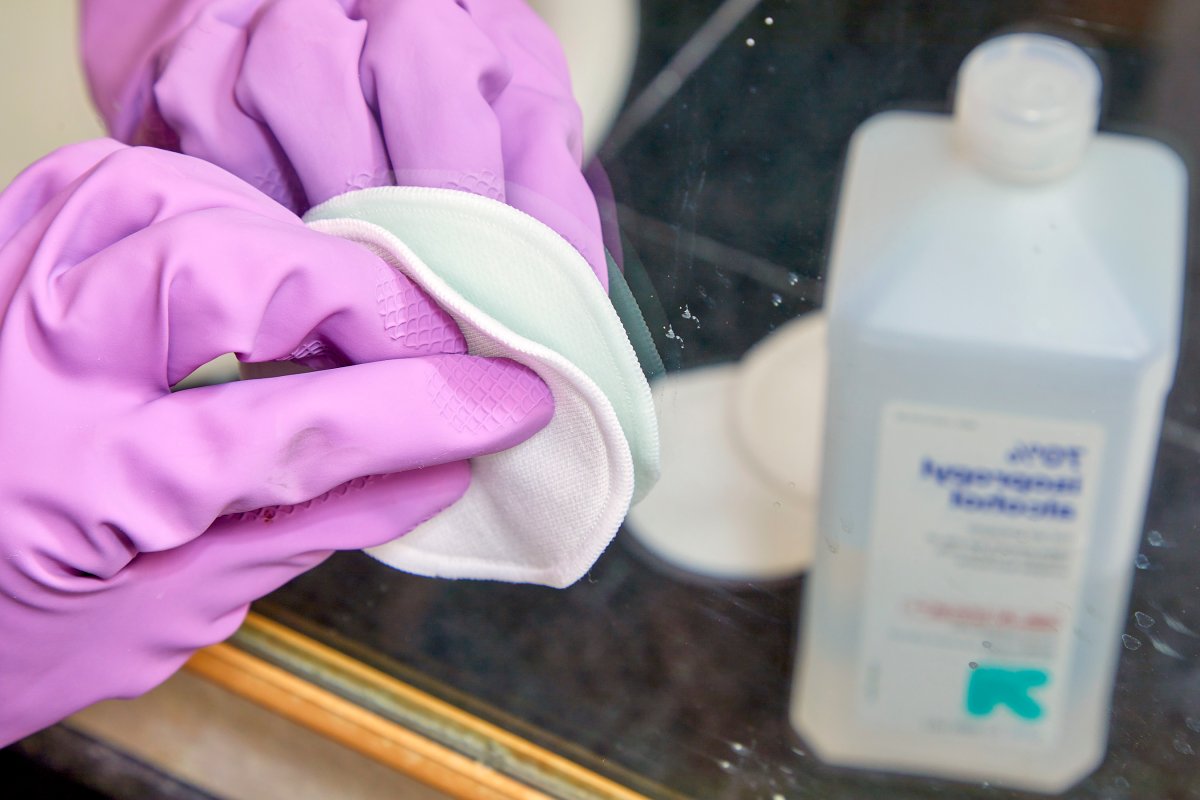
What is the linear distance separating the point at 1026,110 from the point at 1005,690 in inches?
8.9

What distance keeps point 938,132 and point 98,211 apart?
0.32m

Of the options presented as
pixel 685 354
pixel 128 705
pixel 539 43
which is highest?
pixel 539 43

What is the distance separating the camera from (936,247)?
1.41 feet

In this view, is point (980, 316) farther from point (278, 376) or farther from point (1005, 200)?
point (278, 376)

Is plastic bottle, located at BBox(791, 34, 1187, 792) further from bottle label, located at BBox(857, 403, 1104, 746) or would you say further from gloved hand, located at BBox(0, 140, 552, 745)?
gloved hand, located at BBox(0, 140, 552, 745)

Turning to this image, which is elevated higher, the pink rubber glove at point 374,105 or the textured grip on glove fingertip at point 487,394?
the pink rubber glove at point 374,105

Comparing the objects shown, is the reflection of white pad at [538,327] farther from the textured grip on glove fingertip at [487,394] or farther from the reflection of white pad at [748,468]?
the reflection of white pad at [748,468]

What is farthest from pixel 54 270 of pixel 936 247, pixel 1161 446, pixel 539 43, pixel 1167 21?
pixel 1167 21

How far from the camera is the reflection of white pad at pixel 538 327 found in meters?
0.33

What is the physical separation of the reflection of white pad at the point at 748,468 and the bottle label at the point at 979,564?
55 millimetres

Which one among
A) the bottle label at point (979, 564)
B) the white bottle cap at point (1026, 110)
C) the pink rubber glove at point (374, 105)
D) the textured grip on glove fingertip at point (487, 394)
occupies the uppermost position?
the pink rubber glove at point (374, 105)

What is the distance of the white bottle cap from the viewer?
0.42 metres

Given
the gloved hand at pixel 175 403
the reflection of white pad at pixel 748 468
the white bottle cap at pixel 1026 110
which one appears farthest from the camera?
the reflection of white pad at pixel 748 468

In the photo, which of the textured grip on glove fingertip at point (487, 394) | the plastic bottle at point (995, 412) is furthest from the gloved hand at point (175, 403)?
the plastic bottle at point (995, 412)
